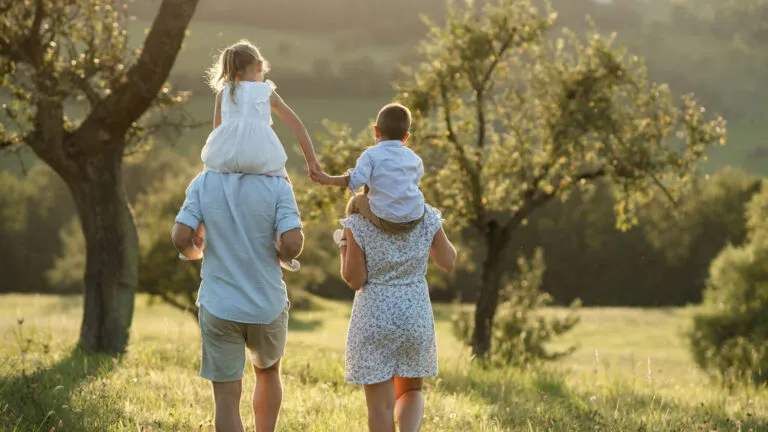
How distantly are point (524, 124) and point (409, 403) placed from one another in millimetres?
11244

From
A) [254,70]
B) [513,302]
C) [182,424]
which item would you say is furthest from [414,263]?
[513,302]

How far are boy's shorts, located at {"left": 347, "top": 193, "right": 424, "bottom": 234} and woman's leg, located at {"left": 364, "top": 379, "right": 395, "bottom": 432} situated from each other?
0.88 m

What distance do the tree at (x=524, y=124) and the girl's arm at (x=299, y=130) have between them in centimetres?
924

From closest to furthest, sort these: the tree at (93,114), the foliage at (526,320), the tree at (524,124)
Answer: the tree at (93,114)
the tree at (524,124)
the foliage at (526,320)

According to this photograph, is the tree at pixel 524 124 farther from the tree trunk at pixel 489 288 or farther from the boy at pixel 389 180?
the boy at pixel 389 180

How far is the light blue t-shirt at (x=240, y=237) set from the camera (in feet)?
13.9

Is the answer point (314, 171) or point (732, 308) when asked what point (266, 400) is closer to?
point (314, 171)

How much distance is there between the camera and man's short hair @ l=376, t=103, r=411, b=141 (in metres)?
4.66

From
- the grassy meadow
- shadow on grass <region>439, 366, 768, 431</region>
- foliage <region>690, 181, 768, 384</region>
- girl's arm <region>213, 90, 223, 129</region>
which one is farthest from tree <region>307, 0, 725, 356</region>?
foliage <region>690, 181, 768, 384</region>

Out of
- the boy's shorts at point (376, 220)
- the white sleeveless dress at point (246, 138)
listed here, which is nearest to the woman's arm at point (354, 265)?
the boy's shorts at point (376, 220)

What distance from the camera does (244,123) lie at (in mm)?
4363

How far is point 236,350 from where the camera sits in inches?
170

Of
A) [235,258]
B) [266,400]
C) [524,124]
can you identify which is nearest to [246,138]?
[235,258]

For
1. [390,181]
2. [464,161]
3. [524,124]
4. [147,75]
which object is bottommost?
[390,181]
